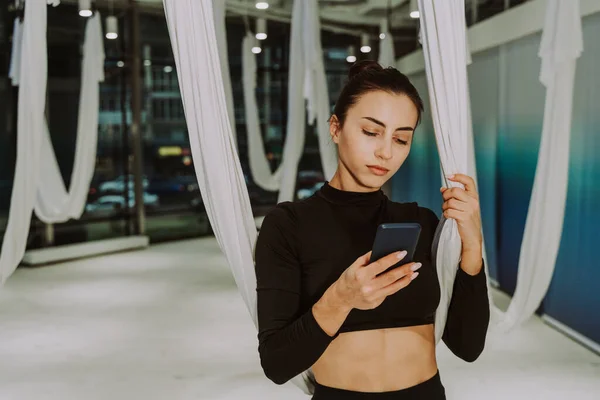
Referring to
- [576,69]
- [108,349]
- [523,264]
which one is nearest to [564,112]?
[576,69]

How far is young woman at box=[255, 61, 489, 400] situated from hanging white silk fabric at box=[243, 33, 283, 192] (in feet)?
20.0

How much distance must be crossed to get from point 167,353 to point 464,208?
3.21m

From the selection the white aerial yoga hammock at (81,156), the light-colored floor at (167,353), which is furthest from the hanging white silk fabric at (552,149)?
the white aerial yoga hammock at (81,156)

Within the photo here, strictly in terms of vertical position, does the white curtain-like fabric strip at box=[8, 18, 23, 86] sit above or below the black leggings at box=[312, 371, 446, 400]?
above

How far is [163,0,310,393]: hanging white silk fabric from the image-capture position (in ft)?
4.82

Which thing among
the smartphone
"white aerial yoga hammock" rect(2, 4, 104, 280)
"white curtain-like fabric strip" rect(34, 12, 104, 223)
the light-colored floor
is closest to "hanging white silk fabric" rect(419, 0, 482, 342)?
the smartphone

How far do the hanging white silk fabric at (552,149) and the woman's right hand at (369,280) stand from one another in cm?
305

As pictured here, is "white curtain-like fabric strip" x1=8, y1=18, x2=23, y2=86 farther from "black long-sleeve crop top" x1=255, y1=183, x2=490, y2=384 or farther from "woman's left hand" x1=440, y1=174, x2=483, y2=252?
A: "woman's left hand" x1=440, y1=174, x2=483, y2=252

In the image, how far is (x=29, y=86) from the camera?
13.1 ft

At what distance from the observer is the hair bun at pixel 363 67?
1.11 metres

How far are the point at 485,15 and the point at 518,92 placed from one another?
1012 mm

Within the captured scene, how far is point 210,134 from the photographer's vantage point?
1.48 meters

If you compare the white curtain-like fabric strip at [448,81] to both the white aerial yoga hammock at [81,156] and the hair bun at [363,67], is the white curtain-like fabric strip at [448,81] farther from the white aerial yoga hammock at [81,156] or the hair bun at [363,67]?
the white aerial yoga hammock at [81,156]

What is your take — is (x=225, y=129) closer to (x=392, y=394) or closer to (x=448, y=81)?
(x=448, y=81)
